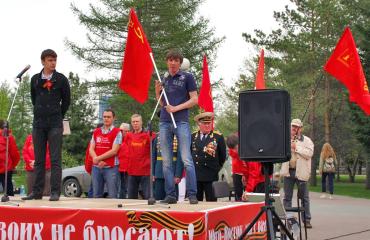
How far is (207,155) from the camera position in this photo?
10.8 metres

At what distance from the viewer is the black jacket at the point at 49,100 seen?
8.97 metres

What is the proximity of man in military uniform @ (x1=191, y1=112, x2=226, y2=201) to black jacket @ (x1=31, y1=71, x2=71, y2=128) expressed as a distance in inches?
103

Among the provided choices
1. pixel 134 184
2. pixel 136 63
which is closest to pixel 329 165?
pixel 134 184

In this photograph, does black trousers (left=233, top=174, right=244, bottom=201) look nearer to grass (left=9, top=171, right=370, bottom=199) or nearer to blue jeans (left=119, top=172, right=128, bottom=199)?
blue jeans (left=119, top=172, right=128, bottom=199)

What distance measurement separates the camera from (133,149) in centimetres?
1270

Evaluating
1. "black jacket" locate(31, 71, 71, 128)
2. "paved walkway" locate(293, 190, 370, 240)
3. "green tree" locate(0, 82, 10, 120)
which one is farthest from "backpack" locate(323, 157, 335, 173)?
"green tree" locate(0, 82, 10, 120)

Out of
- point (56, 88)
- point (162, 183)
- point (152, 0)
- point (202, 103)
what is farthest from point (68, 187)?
point (152, 0)

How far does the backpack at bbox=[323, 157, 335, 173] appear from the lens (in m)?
23.0

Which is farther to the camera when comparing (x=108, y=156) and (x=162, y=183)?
(x=162, y=183)

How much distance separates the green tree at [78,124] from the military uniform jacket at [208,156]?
3429 cm

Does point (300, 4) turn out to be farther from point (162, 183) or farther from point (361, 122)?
point (162, 183)

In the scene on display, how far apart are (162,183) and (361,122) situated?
20240 millimetres

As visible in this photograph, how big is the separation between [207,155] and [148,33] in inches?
1211

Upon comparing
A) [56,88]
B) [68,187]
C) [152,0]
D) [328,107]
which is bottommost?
[68,187]
